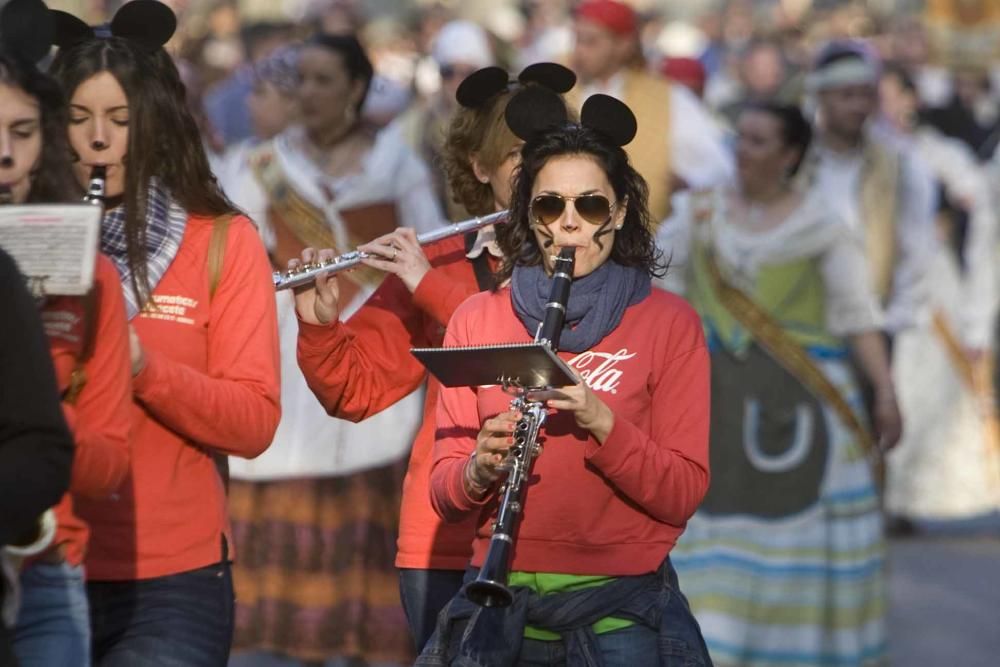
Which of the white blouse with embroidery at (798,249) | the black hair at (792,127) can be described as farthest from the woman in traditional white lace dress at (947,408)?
the white blouse with embroidery at (798,249)

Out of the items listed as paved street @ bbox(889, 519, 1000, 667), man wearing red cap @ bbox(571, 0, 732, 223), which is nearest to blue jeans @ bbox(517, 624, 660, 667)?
paved street @ bbox(889, 519, 1000, 667)

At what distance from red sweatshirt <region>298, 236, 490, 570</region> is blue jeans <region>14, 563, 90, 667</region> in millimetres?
1194

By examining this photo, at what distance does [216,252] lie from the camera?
4.32 metres

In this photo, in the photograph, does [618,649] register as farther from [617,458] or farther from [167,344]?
[167,344]

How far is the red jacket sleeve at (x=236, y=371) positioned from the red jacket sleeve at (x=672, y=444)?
0.66 metres

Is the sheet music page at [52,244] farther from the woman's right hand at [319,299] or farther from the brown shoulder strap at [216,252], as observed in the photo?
the woman's right hand at [319,299]

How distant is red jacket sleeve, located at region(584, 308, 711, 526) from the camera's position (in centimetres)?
390

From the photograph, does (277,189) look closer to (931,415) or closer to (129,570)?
(129,570)

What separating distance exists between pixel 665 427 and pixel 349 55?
4.37 metres

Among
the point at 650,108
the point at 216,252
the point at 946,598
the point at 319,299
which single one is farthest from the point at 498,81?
the point at 946,598

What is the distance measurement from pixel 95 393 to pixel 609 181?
3.68ft

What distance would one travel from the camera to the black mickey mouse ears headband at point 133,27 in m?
4.48

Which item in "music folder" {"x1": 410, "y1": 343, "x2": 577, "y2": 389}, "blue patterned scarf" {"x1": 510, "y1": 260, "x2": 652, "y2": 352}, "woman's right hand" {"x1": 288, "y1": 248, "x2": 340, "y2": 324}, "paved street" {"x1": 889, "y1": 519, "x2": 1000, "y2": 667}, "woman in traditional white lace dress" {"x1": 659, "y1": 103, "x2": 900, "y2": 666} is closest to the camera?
"music folder" {"x1": 410, "y1": 343, "x2": 577, "y2": 389}

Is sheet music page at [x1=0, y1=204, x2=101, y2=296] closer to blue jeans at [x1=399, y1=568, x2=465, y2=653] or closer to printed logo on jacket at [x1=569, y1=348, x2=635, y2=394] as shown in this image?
printed logo on jacket at [x1=569, y1=348, x2=635, y2=394]
